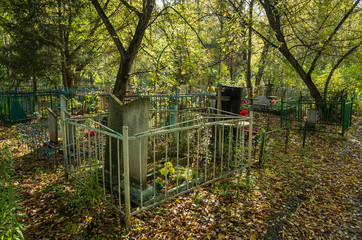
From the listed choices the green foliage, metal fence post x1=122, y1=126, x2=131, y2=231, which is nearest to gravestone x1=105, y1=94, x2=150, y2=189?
metal fence post x1=122, y1=126, x2=131, y2=231

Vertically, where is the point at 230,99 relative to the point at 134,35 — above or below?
below

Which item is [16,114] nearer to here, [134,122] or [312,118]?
[134,122]

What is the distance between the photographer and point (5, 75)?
15508 millimetres

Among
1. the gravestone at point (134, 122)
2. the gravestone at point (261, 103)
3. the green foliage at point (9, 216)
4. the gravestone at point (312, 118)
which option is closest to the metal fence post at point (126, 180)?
the gravestone at point (134, 122)

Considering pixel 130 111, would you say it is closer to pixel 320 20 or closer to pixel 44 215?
pixel 44 215

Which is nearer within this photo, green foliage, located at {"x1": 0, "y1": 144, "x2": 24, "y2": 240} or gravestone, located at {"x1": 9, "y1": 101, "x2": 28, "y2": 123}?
green foliage, located at {"x1": 0, "y1": 144, "x2": 24, "y2": 240}

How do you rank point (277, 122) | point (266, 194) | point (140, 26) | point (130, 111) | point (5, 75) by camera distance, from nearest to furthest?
point (130, 111), point (266, 194), point (140, 26), point (277, 122), point (5, 75)

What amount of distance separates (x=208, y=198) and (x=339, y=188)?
3.10m

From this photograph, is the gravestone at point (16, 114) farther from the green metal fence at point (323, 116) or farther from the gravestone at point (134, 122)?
the green metal fence at point (323, 116)

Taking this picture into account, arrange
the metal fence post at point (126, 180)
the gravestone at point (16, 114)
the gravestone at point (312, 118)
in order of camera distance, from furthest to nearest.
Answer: the gravestone at point (16, 114) → the gravestone at point (312, 118) → the metal fence post at point (126, 180)

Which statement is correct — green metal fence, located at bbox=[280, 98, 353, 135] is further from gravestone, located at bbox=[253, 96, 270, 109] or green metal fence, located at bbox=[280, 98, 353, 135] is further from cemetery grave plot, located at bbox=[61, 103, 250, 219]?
cemetery grave plot, located at bbox=[61, 103, 250, 219]

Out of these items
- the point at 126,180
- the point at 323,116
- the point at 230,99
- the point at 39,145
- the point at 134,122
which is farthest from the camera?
the point at 323,116

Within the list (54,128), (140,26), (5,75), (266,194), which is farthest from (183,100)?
(5,75)

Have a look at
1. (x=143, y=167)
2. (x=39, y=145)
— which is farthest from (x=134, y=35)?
(x=39, y=145)
